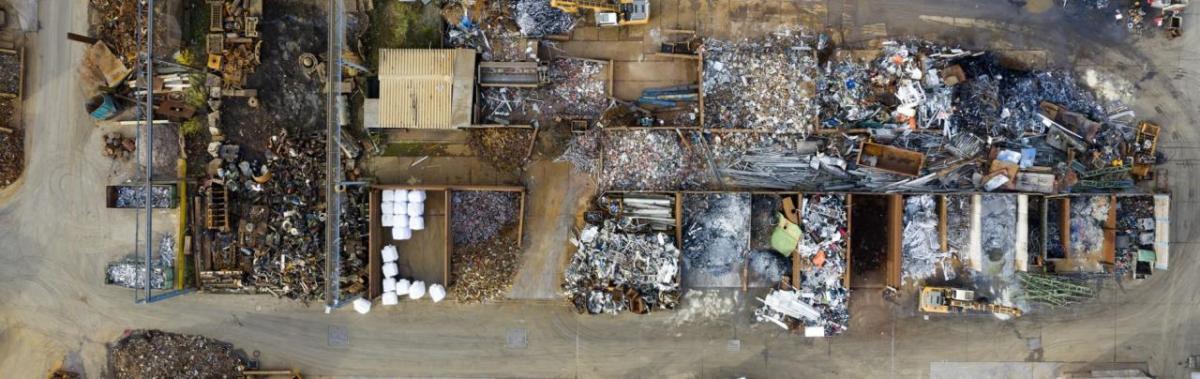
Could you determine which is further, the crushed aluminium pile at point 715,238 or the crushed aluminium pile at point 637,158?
the crushed aluminium pile at point 715,238

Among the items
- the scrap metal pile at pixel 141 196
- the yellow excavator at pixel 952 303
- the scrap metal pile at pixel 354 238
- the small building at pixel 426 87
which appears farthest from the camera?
the scrap metal pile at pixel 141 196

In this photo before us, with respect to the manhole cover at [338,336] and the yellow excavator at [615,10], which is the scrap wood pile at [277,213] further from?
the yellow excavator at [615,10]

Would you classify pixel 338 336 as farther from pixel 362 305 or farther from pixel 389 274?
pixel 389 274

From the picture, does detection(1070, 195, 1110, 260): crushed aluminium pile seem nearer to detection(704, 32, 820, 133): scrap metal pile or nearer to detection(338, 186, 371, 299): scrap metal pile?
detection(704, 32, 820, 133): scrap metal pile

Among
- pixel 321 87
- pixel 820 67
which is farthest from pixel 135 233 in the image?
pixel 820 67

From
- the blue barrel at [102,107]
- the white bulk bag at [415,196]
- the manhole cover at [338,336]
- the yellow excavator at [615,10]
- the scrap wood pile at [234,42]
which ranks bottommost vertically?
the manhole cover at [338,336]

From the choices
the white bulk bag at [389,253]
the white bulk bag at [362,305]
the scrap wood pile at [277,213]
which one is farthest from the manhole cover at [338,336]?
the white bulk bag at [389,253]

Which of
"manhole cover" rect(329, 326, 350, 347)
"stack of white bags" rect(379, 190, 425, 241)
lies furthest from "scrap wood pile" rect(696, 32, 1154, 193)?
"manhole cover" rect(329, 326, 350, 347)

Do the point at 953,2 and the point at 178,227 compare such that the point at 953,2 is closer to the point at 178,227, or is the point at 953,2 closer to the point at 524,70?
the point at 524,70
